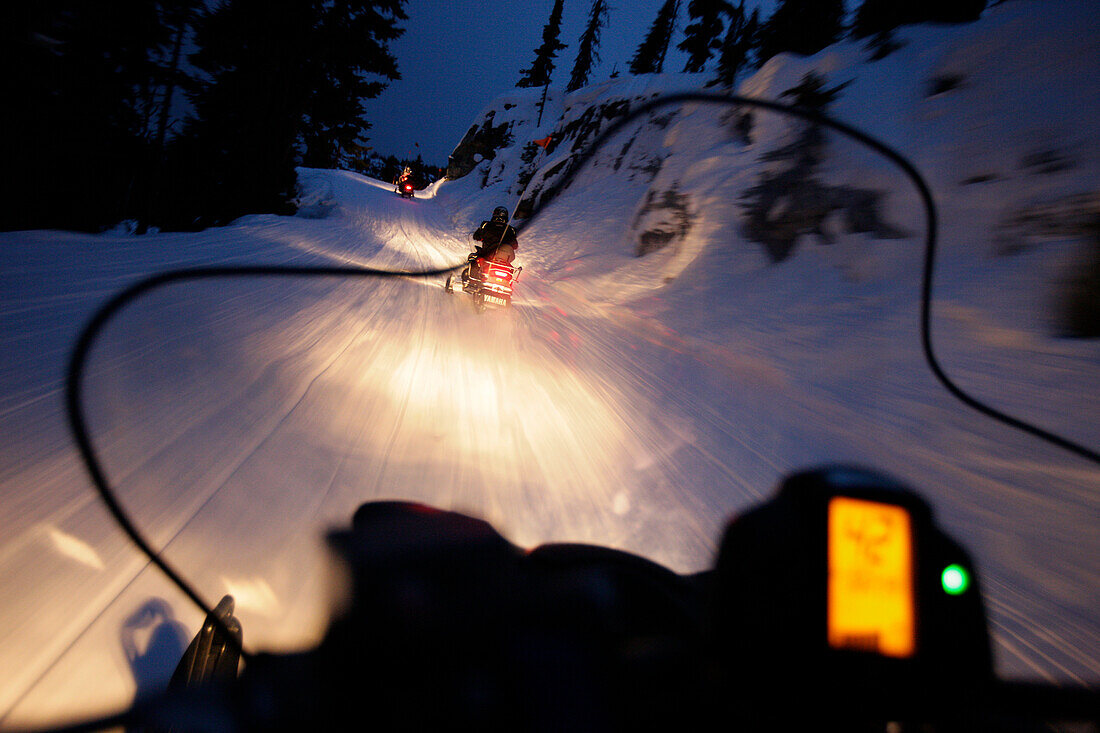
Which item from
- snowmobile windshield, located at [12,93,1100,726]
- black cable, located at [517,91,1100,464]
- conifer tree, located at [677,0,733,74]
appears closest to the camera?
snowmobile windshield, located at [12,93,1100,726]

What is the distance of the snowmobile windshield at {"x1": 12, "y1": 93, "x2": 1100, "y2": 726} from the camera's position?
1701mm

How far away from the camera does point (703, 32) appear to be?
26844 mm

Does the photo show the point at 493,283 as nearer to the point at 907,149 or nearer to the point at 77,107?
the point at 907,149

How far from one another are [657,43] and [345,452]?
40936 millimetres

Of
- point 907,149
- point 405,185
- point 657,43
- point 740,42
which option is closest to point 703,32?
point 657,43

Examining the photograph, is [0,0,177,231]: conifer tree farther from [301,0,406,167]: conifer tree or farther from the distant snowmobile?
the distant snowmobile

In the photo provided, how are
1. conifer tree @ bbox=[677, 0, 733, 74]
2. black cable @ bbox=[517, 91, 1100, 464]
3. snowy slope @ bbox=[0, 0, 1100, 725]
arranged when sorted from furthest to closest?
conifer tree @ bbox=[677, 0, 733, 74], black cable @ bbox=[517, 91, 1100, 464], snowy slope @ bbox=[0, 0, 1100, 725]

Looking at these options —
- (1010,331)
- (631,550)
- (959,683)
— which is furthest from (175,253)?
(1010,331)

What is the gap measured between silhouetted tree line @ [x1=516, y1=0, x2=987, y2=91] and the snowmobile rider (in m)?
7.59

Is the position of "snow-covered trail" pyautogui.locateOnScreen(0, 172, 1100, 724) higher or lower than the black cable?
lower

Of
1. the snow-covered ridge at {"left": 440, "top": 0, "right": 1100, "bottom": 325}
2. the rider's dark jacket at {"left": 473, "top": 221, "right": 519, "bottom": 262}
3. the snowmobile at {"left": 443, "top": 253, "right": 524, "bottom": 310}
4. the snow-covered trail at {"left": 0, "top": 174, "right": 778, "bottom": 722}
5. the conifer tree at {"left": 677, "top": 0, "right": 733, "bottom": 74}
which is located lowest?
the snow-covered trail at {"left": 0, "top": 174, "right": 778, "bottom": 722}

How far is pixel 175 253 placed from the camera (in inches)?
207

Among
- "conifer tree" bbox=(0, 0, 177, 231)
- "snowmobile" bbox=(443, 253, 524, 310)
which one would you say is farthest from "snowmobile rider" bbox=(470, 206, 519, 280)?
"conifer tree" bbox=(0, 0, 177, 231)

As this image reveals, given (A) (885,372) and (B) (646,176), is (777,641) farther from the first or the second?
(B) (646,176)
